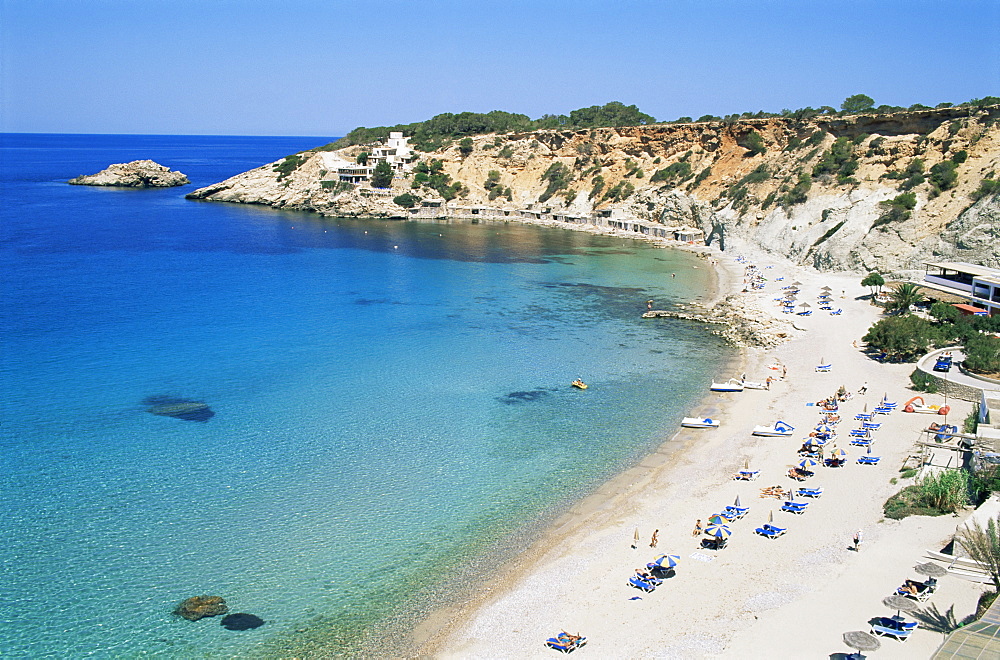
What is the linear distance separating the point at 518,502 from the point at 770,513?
7570mm

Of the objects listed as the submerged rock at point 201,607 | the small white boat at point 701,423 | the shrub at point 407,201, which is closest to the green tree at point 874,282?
the small white boat at point 701,423

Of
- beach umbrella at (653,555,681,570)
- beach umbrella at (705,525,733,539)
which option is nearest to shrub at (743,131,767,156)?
beach umbrella at (705,525,733,539)

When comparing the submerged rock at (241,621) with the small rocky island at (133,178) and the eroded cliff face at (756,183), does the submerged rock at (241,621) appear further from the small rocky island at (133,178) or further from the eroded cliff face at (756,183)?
the small rocky island at (133,178)

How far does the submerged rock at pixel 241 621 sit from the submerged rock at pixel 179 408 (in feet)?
40.8

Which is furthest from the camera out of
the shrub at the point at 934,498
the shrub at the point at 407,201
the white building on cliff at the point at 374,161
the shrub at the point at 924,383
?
the white building on cliff at the point at 374,161

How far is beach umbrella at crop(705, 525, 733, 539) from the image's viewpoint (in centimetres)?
1981

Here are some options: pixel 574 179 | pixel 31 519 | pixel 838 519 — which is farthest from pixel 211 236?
pixel 838 519

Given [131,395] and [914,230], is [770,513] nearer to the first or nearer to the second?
[131,395]

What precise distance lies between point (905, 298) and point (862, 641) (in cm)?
3155

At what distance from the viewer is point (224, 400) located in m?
30.2

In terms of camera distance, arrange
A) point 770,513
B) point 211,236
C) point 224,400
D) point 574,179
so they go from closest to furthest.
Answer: point 770,513 < point 224,400 < point 211,236 < point 574,179

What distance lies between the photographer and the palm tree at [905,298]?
135 ft

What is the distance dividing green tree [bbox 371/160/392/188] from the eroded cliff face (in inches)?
46.2

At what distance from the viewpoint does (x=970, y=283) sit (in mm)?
41531
